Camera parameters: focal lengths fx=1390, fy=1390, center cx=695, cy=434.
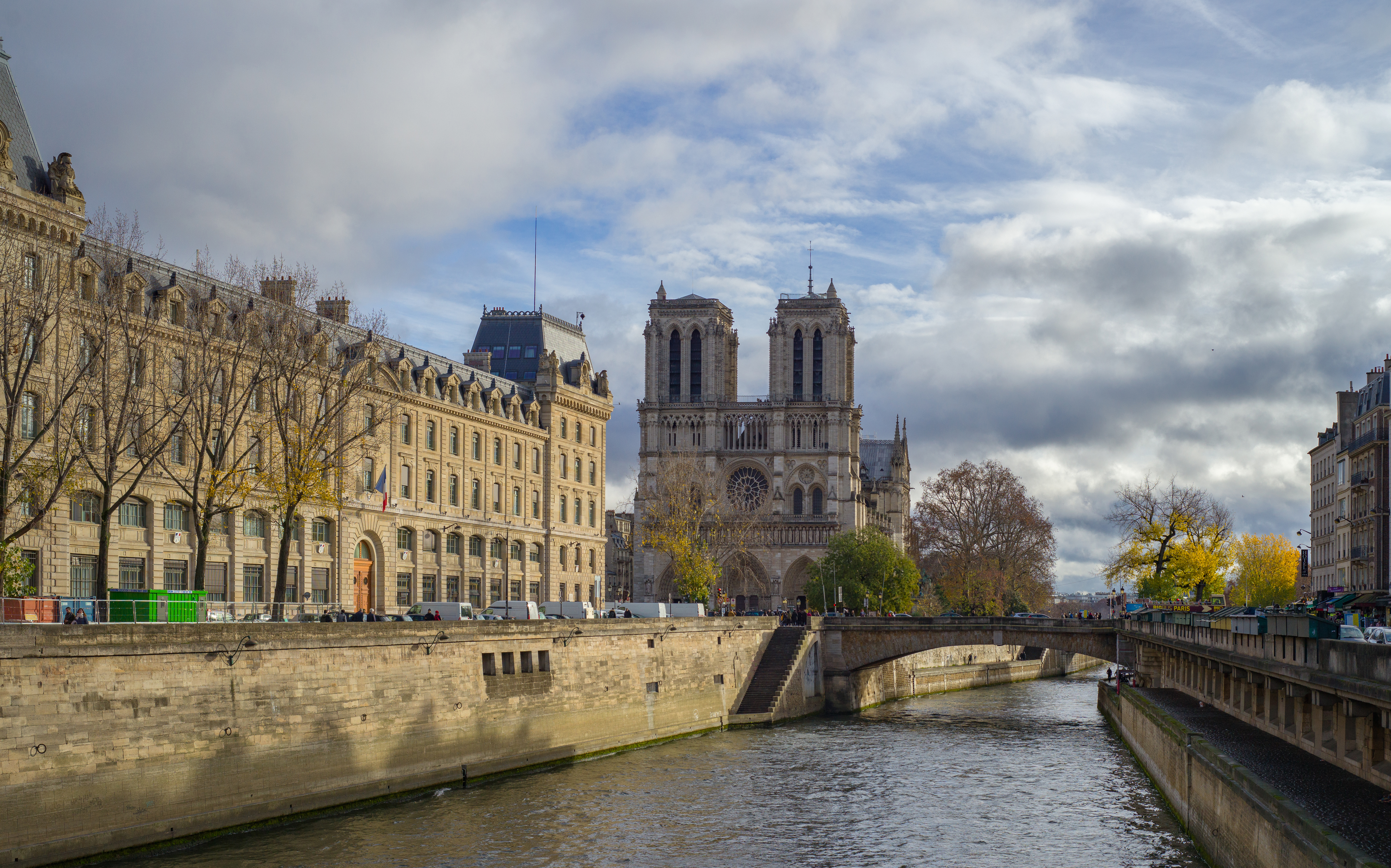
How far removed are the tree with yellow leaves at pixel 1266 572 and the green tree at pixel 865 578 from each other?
2678 centimetres

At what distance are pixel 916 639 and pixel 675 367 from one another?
257 ft

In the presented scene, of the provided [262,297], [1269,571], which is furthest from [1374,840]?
[1269,571]

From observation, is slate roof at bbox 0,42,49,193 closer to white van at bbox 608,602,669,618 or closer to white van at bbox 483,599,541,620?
white van at bbox 483,599,541,620

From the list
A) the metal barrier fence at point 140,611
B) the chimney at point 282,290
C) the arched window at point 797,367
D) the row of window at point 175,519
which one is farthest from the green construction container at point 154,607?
the arched window at point 797,367

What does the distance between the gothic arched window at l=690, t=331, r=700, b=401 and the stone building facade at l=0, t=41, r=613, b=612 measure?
5225 centimetres

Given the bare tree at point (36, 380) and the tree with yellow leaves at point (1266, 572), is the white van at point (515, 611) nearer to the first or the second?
the bare tree at point (36, 380)

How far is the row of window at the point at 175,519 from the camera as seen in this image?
51906 mm

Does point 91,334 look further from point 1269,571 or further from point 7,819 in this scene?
point 1269,571

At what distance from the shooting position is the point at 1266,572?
13238 centimetres

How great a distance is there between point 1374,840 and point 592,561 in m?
75.4

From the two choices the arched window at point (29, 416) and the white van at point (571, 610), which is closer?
the arched window at point (29, 416)

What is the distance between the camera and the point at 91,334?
42.7 metres

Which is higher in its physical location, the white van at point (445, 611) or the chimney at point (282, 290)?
the chimney at point (282, 290)

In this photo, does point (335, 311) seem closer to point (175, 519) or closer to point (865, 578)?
point (175, 519)
